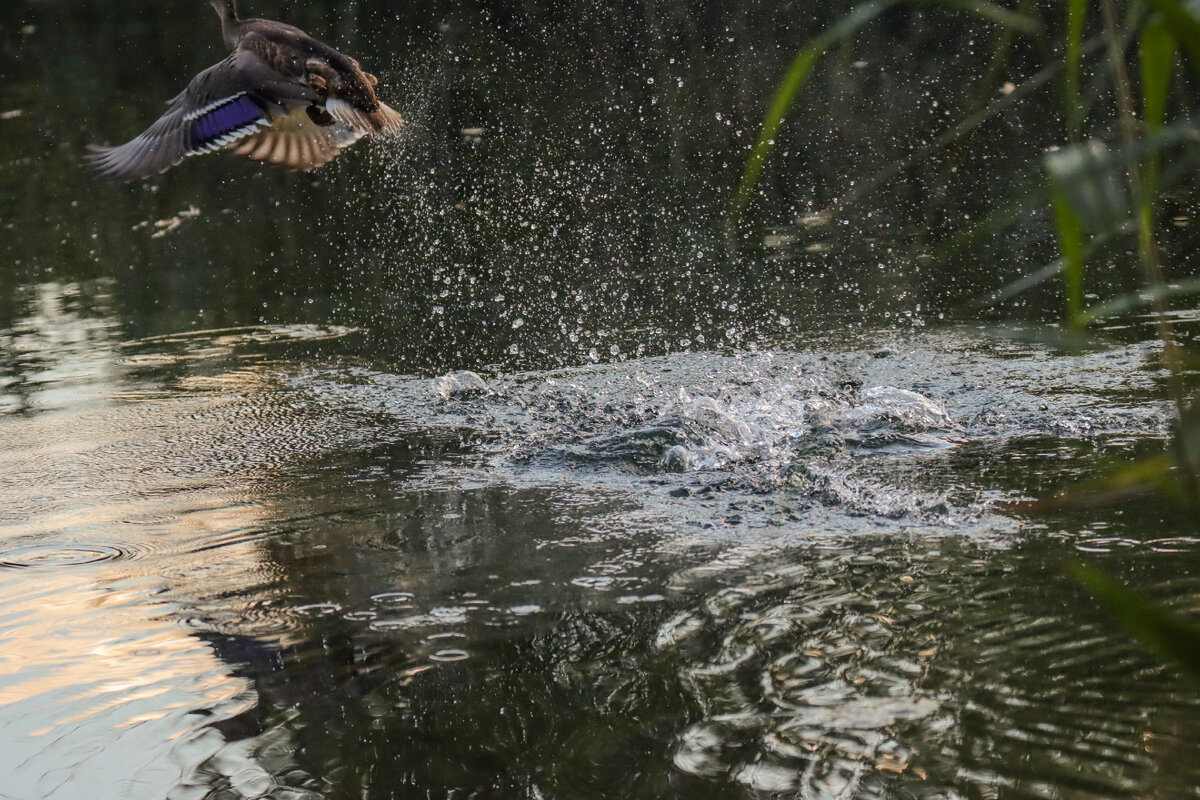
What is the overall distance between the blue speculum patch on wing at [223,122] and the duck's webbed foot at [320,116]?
27cm

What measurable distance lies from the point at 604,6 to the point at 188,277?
779 cm

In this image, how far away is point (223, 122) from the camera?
476cm

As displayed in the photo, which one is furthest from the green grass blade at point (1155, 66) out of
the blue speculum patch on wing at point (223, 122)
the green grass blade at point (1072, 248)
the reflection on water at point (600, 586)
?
the blue speculum patch on wing at point (223, 122)

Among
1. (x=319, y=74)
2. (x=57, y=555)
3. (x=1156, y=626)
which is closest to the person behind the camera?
(x=1156, y=626)

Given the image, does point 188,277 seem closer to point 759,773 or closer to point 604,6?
point 759,773

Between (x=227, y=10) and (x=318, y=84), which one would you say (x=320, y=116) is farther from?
(x=227, y=10)

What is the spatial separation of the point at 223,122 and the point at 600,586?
264 centimetres

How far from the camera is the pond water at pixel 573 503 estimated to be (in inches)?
94.7

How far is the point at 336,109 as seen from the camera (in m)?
4.78

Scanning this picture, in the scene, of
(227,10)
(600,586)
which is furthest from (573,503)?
(227,10)

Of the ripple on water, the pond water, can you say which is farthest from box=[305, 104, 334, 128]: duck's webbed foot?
the ripple on water

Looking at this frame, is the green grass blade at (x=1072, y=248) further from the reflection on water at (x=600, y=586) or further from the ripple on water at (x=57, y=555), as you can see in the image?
the ripple on water at (x=57, y=555)

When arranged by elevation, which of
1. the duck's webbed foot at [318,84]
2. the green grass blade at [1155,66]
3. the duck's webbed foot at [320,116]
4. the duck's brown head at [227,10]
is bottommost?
the green grass blade at [1155,66]

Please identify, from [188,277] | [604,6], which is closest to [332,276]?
[188,277]
